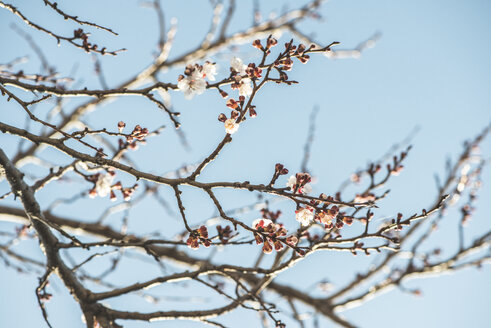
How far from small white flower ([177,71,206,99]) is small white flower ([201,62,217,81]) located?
3.1 inches

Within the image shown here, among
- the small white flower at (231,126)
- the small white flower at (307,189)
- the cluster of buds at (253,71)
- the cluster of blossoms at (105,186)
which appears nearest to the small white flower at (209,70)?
the cluster of buds at (253,71)

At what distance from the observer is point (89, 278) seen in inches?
123

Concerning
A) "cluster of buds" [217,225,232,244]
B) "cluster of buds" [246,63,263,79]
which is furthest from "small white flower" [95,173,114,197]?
"cluster of buds" [246,63,263,79]

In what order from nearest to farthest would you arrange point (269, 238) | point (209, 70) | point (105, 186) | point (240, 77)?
point (269, 238) < point (240, 77) < point (209, 70) < point (105, 186)

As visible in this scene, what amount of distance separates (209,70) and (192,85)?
0.45 ft

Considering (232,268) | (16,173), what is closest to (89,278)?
(16,173)

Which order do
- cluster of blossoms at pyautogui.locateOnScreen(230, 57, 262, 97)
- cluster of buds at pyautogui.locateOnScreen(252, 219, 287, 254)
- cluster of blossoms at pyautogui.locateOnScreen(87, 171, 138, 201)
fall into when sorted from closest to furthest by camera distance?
cluster of buds at pyautogui.locateOnScreen(252, 219, 287, 254)
cluster of blossoms at pyautogui.locateOnScreen(230, 57, 262, 97)
cluster of blossoms at pyautogui.locateOnScreen(87, 171, 138, 201)

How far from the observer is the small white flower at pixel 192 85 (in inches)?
69.4

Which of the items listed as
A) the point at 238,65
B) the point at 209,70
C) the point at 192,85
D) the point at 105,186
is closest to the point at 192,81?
the point at 192,85

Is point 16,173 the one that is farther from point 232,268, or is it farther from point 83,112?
point 83,112

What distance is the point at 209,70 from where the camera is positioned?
1839 mm

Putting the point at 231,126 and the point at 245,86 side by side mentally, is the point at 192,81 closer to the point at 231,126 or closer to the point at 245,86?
the point at 245,86

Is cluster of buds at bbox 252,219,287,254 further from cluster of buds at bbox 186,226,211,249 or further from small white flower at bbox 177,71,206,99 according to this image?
small white flower at bbox 177,71,206,99

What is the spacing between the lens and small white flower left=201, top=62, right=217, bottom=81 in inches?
71.8
